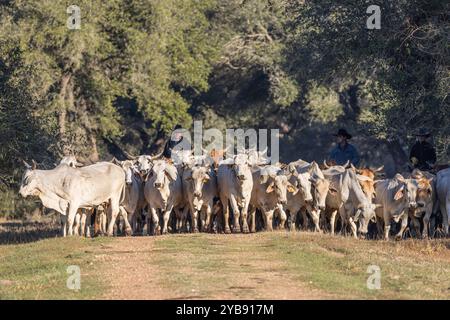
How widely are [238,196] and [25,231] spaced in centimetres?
811

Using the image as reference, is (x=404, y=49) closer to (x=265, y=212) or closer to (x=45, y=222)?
(x=265, y=212)

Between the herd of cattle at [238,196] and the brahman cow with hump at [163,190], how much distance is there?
0.08 feet

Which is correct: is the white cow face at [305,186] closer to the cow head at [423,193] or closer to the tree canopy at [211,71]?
the cow head at [423,193]

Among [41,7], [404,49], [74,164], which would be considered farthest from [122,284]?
[41,7]

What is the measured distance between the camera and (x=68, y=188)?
86.7ft

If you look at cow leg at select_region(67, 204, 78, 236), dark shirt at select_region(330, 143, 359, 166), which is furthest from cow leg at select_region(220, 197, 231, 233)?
cow leg at select_region(67, 204, 78, 236)

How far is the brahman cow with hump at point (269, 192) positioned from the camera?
27.4 m

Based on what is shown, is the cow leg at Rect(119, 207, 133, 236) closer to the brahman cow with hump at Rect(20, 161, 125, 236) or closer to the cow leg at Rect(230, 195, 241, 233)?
the brahman cow with hump at Rect(20, 161, 125, 236)

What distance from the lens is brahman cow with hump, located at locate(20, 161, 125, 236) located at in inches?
1036

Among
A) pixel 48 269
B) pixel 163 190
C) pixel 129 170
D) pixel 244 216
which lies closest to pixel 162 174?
pixel 163 190

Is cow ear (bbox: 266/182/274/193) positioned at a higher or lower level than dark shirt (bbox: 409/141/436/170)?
lower

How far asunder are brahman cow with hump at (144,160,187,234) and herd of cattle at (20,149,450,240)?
24mm

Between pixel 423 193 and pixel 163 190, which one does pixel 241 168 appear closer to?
pixel 163 190

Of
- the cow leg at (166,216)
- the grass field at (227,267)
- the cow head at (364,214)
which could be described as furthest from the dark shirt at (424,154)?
the cow leg at (166,216)
